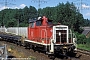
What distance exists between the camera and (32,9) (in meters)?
159

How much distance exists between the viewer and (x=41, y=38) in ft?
67.0

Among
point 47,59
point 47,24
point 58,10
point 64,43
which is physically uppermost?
point 58,10

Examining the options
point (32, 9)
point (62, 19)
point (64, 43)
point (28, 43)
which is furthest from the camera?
point (32, 9)

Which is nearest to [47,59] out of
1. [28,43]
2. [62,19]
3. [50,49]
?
[50,49]

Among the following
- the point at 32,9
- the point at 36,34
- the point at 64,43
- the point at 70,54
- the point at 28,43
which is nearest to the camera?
the point at 64,43

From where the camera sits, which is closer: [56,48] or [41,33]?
[56,48]

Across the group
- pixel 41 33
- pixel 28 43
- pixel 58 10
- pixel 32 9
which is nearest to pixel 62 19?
pixel 58 10

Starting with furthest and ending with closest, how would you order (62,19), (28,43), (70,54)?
(62,19), (28,43), (70,54)

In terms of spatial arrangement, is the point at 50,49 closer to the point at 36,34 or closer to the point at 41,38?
the point at 41,38

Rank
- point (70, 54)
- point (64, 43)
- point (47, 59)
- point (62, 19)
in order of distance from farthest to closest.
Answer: point (62, 19) < point (70, 54) < point (64, 43) < point (47, 59)

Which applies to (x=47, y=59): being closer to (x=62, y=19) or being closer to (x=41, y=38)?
(x=41, y=38)

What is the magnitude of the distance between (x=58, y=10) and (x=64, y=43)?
4365 centimetres

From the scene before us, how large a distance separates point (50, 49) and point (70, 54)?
8.21ft

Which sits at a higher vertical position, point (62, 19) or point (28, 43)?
point (62, 19)
